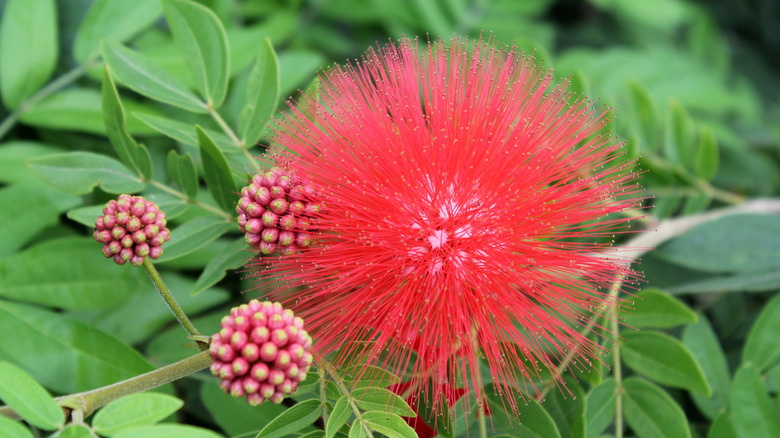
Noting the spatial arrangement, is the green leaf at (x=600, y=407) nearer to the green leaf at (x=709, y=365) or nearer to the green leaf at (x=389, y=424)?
the green leaf at (x=709, y=365)

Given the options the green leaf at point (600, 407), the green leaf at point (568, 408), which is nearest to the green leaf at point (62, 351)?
the green leaf at point (568, 408)

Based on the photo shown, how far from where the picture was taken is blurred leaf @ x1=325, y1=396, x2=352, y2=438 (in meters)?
1.36

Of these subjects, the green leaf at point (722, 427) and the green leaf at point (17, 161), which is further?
the green leaf at point (17, 161)

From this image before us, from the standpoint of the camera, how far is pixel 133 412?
1.19m

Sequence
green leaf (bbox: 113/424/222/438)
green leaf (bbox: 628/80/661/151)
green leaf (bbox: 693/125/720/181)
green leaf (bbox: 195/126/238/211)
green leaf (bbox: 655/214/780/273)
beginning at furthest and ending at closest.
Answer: green leaf (bbox: 628/80/661/151) < green leaf (bbox: 693/125/720/181) < green leaf (bbox: 655/214/780/273) < green leaf (bbox: 195/126/238/211) < green leaf (bbox: 113/424/222/438)

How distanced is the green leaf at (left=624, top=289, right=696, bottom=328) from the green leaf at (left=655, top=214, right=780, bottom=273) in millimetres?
484

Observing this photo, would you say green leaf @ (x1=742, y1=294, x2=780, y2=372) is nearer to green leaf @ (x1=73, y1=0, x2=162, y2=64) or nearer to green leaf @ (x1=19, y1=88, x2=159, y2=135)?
green leaf @ (x1=19, y1=88, x2=159, y2=135)

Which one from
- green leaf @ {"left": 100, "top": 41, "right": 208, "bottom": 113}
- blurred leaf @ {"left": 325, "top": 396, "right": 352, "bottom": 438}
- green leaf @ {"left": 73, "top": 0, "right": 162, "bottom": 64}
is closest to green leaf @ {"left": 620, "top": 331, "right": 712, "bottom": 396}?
blurred leaf @ {"left": 325, "top": 396, "right": 352, "bottom": 438}

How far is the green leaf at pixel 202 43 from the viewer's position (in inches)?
70.0

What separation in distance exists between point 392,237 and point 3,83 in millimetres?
1444

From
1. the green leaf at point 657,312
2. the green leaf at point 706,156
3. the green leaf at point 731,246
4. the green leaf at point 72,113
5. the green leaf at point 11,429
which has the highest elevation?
the green leaf at point 706,156

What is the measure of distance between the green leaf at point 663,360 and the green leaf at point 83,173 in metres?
1.55

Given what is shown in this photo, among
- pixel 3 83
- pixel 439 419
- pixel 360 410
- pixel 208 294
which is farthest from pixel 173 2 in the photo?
pixel 439 419

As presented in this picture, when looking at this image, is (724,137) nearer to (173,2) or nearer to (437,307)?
(437,307)
